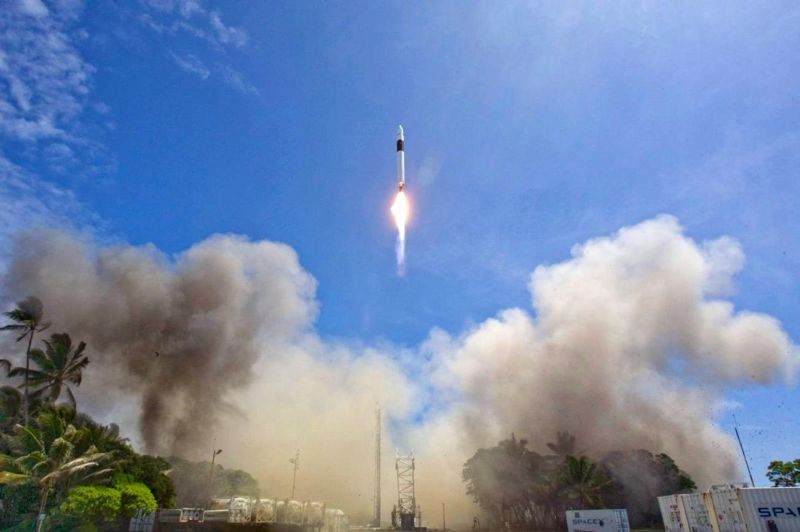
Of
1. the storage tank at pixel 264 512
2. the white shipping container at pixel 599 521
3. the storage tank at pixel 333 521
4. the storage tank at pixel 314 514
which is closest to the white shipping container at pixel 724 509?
the white shipping container at pixel 599 521

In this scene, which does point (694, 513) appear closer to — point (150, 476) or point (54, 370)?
point (150, 476)

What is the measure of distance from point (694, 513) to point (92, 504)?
45.1 metres

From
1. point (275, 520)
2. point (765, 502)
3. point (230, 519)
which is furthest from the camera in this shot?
point (275, 520)

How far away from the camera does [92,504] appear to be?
39.6m

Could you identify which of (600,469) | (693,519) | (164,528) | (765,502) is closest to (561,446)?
(600,469)

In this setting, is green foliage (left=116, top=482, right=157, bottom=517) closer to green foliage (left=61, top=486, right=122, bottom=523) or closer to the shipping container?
the shipping container

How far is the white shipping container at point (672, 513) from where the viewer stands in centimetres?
3847

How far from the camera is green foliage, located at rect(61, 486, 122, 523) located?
38938 millimetres

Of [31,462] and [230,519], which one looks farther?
[230,519]

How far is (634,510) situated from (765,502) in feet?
192

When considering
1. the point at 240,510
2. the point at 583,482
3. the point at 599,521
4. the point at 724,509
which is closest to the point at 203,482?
the point at 240,510

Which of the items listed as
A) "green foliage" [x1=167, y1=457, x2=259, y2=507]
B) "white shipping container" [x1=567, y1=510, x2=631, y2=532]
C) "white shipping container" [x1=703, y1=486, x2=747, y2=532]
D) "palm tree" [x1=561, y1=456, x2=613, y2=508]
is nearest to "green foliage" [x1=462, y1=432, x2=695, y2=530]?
"palm tree" [x1=561, y1=456, x2=613, y2=508]

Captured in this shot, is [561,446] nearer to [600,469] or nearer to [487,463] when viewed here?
[600,469]

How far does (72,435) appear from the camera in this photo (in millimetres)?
38312
